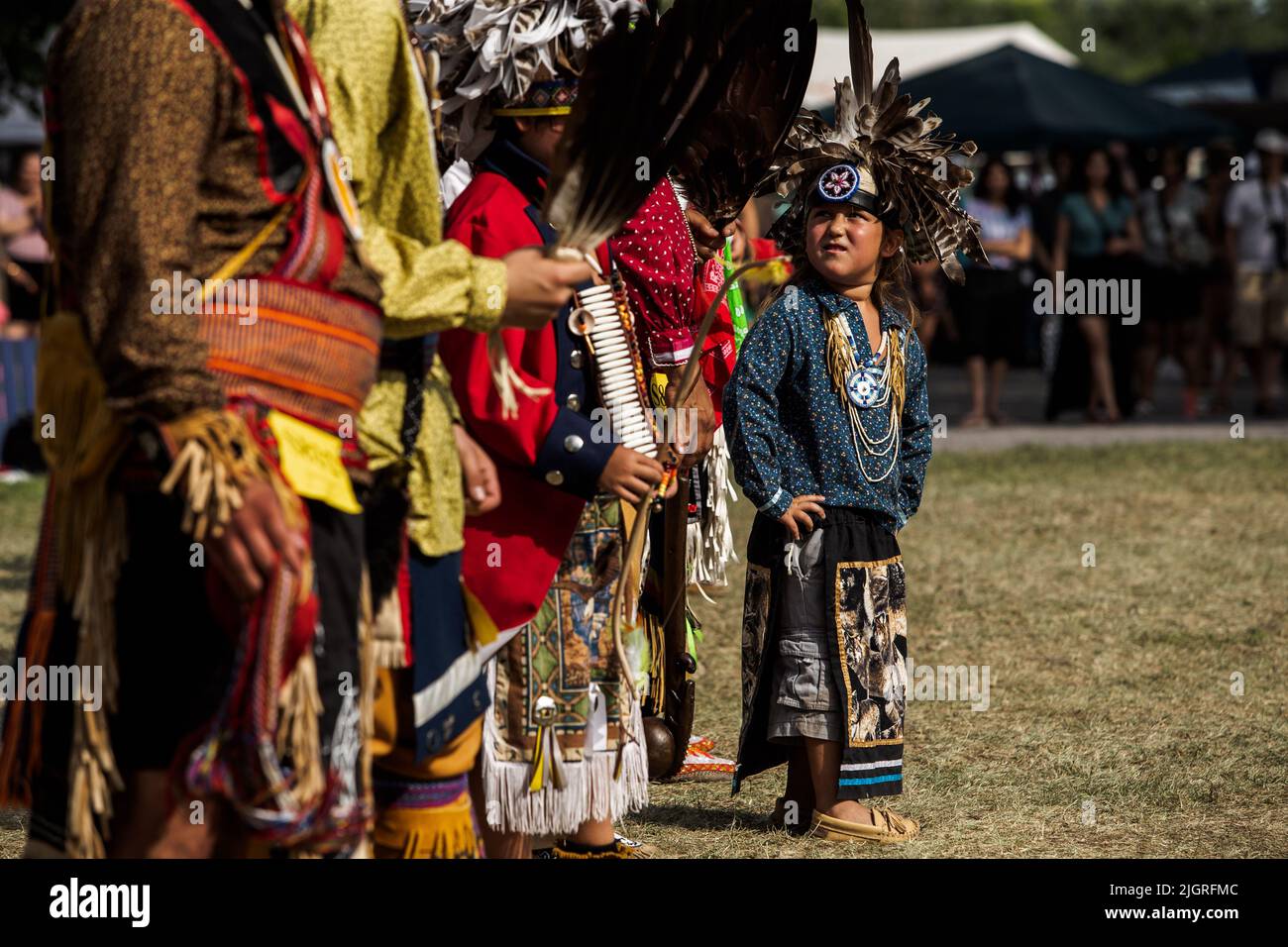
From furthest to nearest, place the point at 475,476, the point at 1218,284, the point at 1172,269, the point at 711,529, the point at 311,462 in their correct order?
the point at 1218,284
the point at 1172,269
the point at 711,529
the point at 475,476
the point at 311,462

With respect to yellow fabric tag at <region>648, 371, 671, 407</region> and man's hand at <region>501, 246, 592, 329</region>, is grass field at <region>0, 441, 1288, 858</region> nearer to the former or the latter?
yellow fabric tag at <region>648, 371, 671, 407</region>

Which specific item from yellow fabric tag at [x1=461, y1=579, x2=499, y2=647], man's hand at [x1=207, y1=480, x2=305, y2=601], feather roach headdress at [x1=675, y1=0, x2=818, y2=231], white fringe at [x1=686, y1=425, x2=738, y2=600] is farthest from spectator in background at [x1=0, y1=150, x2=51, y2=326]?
man's hand at [x1=207, y1=480, x2=305, y2=601]

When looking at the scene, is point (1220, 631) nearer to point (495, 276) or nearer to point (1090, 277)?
point (495, 276)

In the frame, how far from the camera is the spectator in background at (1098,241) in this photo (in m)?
13.4

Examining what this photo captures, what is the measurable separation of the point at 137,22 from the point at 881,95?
2558 millimetres

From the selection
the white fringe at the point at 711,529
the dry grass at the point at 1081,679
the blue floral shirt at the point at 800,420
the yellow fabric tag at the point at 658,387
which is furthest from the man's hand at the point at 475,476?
the white fringe at the point at 711,529

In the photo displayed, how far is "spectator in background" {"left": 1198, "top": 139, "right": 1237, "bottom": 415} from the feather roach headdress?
10391mm

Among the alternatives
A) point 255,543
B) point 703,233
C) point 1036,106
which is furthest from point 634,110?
point 1036,106

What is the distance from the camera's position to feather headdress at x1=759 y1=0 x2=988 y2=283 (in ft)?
14.9

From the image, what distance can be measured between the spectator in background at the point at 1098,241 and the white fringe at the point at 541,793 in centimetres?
1037

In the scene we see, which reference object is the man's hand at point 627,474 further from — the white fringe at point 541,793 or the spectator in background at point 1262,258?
the spectator in background at point 1262,258

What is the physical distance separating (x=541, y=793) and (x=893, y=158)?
190 centimetres

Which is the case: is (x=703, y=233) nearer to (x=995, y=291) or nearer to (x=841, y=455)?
(x=841, y=455)

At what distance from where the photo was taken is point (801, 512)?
4383mm
